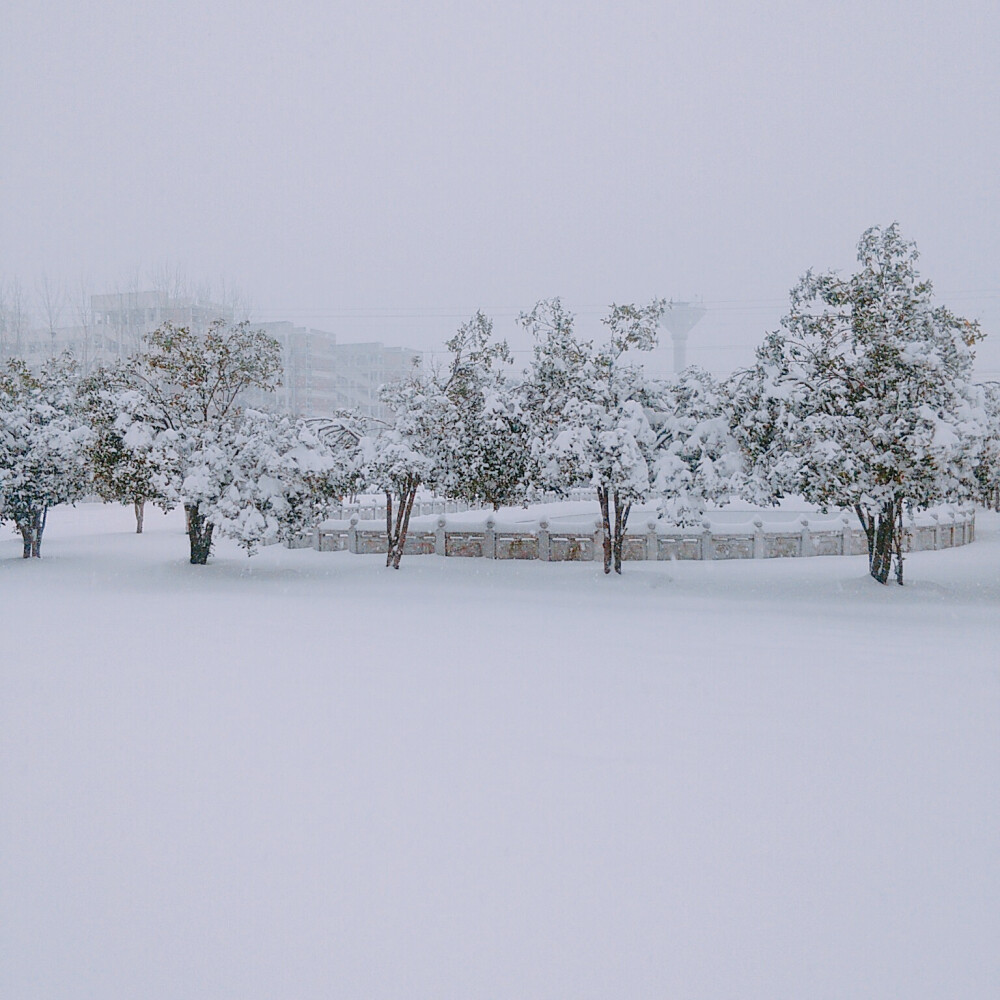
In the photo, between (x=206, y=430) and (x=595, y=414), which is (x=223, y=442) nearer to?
(x=206, y=430)

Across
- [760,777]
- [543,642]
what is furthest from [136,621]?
[760,777]

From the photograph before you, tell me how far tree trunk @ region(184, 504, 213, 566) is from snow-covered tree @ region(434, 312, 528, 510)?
591cm

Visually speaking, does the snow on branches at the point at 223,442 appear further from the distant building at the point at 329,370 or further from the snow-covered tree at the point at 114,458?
the distant building at the point at 329,370

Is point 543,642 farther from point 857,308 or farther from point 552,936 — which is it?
point 857,308

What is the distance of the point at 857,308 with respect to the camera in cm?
1684

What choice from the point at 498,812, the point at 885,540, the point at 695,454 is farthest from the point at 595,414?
the point at 498,812

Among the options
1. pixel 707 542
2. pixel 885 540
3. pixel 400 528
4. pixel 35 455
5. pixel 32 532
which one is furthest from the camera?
pixel 32 532

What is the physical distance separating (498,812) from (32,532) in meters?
21.3

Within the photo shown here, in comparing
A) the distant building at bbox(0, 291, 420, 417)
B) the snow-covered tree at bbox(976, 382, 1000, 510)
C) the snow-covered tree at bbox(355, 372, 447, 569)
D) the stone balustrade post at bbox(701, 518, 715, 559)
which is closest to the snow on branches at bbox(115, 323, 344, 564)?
the snow-covered tree at bbox(355, 372, 447, 569)

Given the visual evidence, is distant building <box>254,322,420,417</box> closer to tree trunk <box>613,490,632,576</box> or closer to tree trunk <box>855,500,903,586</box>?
tree trunk <box>613,490,632,576</box>

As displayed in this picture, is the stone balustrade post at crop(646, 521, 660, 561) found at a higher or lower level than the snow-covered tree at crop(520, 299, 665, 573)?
lower

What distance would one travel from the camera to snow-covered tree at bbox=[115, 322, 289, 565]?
1858 cm

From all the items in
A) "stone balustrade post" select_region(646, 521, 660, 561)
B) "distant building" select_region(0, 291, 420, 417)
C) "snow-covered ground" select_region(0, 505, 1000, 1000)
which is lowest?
"snow-covered ground" select_region(0, 505, 1000, 1000)

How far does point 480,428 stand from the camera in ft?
66.7
